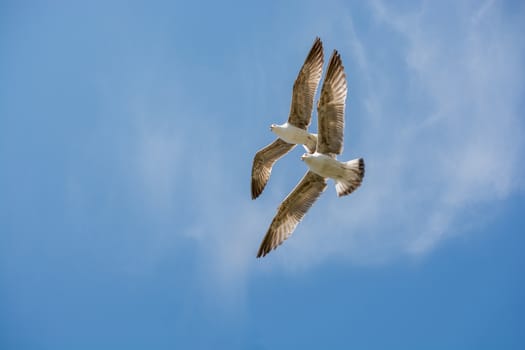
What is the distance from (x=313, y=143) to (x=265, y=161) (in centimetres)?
282

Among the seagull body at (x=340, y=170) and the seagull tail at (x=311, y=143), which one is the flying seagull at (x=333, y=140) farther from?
the seagull tail at (x=311, y=143)

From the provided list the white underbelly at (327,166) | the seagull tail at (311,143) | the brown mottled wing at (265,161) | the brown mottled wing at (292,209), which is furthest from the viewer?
the brown mottled wing at (265,161)

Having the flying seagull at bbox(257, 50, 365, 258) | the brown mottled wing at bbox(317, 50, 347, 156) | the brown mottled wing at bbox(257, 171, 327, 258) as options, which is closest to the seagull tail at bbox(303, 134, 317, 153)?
the brown mottled wing at bbox(257, 171, 327, 258)

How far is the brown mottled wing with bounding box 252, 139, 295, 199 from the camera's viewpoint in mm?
18141

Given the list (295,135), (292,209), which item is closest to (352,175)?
(292,209)

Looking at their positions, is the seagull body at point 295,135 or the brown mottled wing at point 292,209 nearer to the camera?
the brown mottled wing at point 292,209

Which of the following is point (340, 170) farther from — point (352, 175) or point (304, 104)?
point (304, 104)

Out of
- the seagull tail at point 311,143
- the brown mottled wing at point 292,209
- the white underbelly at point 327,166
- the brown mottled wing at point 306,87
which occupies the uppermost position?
the brown mottled wing at point 306,87

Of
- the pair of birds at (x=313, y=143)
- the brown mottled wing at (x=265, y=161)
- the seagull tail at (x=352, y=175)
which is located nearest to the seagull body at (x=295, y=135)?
the pair of birds at (x=313, y=143)

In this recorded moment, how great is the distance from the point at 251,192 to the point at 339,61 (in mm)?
6626

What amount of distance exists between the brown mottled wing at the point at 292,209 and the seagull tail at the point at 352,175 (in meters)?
1.07

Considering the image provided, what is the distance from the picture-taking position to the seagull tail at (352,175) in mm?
12875

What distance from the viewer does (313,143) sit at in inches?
629

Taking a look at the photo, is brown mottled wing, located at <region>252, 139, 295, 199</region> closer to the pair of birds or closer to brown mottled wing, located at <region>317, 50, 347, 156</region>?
the pair of birds
